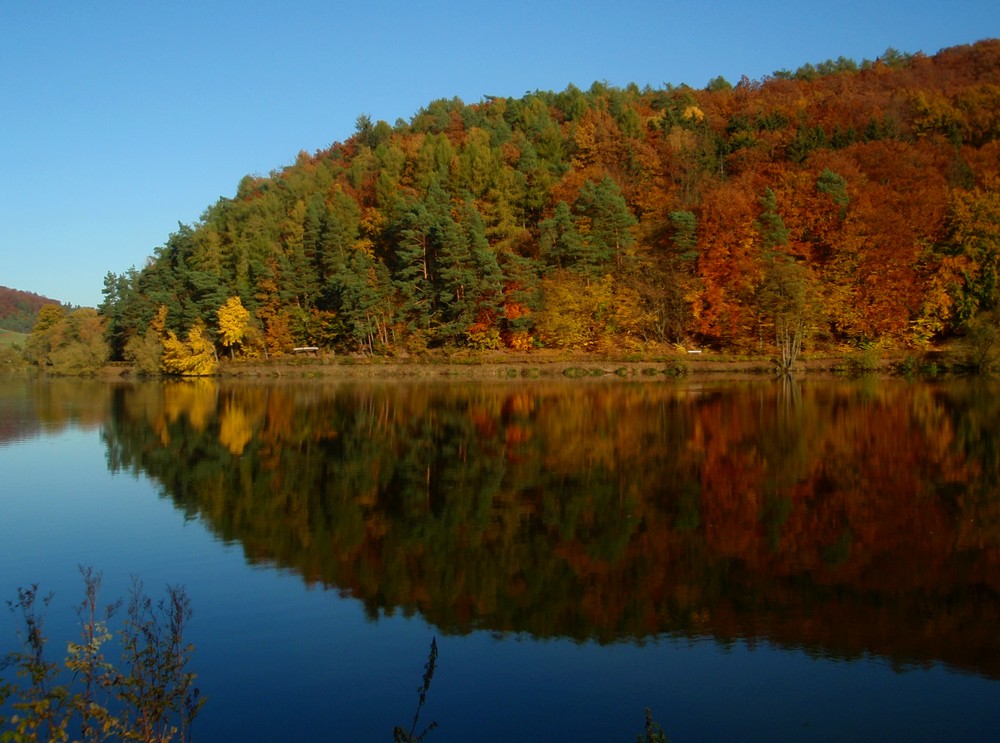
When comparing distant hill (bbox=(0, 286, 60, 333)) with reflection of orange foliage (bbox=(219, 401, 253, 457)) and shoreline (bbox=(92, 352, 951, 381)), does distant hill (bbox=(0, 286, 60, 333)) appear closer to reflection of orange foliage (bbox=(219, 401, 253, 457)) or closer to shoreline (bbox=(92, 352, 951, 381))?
shoreline (bbox=(92, 352, 951, 381))

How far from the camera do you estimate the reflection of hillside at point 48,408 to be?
90.0 feet

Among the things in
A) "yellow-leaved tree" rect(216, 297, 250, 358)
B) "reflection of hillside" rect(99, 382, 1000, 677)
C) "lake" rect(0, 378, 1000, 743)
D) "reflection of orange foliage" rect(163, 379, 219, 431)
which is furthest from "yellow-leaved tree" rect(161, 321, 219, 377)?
"lake" rect(0, 378, 1000, 743)

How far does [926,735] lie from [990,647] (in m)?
1.92

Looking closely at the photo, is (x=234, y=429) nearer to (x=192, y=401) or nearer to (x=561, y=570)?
(x=192, y=401)

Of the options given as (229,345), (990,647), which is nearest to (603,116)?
(229,345)

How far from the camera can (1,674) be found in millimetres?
7211

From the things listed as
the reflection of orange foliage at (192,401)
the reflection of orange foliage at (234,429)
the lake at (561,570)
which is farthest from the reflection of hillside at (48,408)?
the lake at (561,570)

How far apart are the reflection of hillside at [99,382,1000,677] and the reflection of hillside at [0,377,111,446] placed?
3.60 metres

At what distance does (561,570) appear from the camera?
32.5 ft

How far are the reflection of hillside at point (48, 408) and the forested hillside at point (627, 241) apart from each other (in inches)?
381

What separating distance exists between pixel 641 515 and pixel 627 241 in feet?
144

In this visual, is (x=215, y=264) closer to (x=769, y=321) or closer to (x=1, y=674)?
(x=769, y=321)

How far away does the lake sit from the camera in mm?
6602

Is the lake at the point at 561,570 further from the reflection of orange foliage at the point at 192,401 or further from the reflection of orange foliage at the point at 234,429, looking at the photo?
the reflection of orange foliage at the point at 192,401
